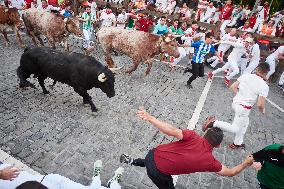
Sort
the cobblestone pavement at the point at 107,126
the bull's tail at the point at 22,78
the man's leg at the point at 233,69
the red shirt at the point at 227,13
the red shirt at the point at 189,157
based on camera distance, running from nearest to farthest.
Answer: the red shirt at the point at 189,157, the cobblestone pavement at the point at 107,126, the bull's tail at the point at 22,78, the man's leg at the point at 233,69, the red shirt at the point at 227,13

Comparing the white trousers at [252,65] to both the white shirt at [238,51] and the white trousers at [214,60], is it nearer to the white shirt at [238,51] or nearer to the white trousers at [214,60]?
the white shirt at [238,51]

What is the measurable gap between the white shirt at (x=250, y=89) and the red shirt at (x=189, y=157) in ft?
8.80

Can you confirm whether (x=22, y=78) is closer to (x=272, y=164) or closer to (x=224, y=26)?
(x=272, y=164)

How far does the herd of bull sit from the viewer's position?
25.1 ft

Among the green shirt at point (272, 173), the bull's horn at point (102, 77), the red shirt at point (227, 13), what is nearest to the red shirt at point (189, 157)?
the green shirt at point (272, 173)

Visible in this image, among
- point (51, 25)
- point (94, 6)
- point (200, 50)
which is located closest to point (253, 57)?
point (200, 50)

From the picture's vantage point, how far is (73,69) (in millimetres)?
7703

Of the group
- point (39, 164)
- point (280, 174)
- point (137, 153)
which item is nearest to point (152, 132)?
point (137, 153)

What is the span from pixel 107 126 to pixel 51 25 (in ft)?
23.2

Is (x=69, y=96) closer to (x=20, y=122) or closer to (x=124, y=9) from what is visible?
(x=20, y=122)

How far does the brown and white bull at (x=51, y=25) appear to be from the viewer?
12281mm

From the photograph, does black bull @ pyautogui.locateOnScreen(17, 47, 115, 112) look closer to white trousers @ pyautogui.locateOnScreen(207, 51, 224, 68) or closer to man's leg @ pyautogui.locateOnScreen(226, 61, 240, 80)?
man's leg @ pyautogui.locateOnScreen(226, 61, 240, 80)

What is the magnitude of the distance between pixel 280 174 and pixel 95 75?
4882mm

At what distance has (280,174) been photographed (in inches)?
169
